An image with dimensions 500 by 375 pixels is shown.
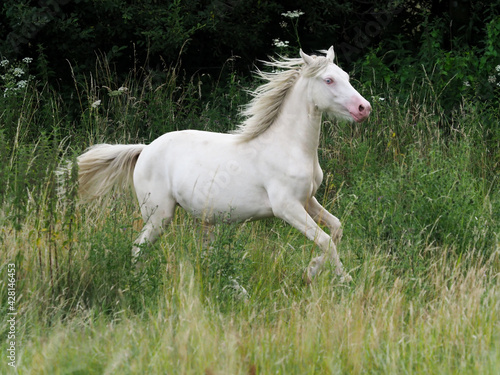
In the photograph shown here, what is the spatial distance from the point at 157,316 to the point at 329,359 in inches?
43.8

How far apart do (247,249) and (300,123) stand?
987 millimetres

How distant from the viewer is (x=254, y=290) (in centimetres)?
465

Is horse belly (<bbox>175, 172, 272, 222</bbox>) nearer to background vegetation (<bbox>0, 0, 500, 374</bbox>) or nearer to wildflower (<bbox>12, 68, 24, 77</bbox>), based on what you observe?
background vegetation (<bbox>0, 0, 500, 374</bbox>)

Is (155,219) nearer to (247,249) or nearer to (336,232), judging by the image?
(247,249)

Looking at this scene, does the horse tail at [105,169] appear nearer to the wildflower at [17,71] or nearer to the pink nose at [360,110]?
the pink nose at [360,110]

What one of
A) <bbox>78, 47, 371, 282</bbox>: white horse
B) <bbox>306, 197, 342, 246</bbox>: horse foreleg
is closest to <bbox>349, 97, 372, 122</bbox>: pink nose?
<bbox>78, 47, 371, 282</bbox>: white horse

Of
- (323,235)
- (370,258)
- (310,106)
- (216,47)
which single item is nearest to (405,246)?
(370,258)

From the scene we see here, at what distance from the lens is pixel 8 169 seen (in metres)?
5.30

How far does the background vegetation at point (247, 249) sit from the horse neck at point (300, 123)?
73cm

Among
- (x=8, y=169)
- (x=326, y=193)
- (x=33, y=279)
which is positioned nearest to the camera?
(x=33, y=279)

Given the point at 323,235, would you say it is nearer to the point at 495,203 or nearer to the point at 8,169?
the point at 495,203

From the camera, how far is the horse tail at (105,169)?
18.4 feet

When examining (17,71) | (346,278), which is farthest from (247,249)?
(17,71)

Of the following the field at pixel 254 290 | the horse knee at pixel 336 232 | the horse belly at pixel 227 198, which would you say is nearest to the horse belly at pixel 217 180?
the horse belly at pixel 227 198
